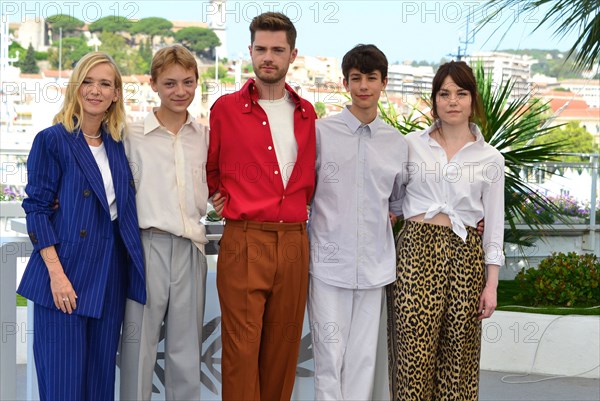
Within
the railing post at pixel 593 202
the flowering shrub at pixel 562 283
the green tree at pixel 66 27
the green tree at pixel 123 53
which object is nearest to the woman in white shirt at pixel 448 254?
the flowering shrub at pixel 562 283

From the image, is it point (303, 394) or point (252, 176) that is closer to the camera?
point (252, 176)

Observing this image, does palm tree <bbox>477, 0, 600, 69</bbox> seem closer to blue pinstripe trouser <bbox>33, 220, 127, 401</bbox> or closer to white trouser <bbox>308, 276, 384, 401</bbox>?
white trouser <bbox>308, 276, 384, 401</bbox>

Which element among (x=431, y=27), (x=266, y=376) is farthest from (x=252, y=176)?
(x=431, y=27)

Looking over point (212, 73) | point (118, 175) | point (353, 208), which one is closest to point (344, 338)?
point (353, 208)

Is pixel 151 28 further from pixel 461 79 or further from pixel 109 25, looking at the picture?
pixel 461 79

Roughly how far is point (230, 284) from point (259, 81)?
2.19ft

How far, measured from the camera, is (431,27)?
69.1m

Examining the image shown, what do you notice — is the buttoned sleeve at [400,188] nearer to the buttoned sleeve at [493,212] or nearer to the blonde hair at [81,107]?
the buttoned sleeve at [493,212]

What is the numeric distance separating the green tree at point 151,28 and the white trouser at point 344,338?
3000 inches

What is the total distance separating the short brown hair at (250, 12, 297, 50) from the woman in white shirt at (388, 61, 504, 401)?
19.9 inches

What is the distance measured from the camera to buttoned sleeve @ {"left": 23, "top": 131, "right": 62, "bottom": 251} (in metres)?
2.39

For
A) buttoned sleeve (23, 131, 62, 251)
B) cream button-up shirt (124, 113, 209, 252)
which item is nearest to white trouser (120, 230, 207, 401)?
cream button-up shirt (124, 113, 209, 252)

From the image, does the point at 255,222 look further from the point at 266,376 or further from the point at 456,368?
the point at 456,368

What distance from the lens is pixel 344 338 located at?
9.03 ft
